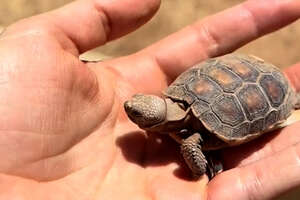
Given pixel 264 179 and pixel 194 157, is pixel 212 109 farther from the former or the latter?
pixel 264 179

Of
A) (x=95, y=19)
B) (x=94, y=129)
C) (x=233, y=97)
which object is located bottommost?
(x=94, y=129)

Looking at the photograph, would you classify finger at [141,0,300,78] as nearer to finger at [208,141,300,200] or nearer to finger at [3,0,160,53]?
finger at [3,0,160,53]

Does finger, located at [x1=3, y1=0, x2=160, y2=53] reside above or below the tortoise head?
above

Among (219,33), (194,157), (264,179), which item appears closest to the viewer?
(264,179)

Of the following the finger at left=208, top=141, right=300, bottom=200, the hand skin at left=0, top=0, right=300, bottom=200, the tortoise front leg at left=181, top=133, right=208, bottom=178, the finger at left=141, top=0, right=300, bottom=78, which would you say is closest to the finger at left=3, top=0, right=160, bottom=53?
the hand skin at left=0, top=0, right=300, bottom=200

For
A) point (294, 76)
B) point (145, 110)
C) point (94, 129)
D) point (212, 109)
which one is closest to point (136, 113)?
point (145, 110)

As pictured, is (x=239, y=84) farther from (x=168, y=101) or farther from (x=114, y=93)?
(x=114, y=93)

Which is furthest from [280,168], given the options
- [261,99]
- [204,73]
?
[204,73]

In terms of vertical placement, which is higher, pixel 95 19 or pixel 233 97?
pixel 95 19
